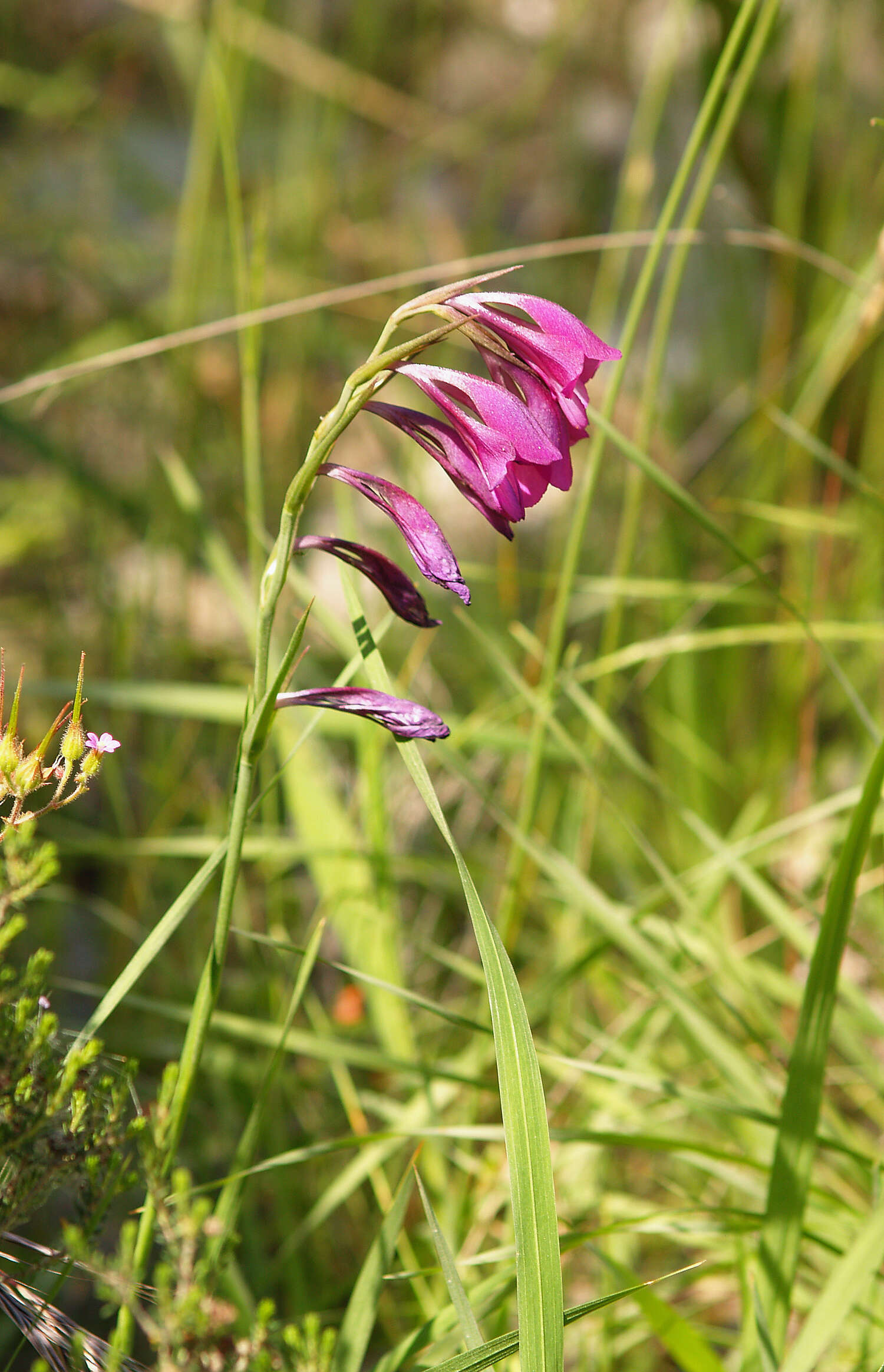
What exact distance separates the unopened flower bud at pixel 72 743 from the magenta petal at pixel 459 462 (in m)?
0.27

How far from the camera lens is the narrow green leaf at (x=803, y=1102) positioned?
747mm

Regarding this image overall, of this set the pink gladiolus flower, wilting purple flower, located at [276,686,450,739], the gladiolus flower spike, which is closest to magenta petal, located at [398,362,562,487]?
the gladiolus flower spike

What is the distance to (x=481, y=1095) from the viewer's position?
4.19 ft

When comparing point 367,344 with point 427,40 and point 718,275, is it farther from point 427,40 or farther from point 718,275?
point 427,40

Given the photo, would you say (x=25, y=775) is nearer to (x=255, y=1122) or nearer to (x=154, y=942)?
(x=154, y=942)

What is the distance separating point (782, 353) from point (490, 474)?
176 centimetres

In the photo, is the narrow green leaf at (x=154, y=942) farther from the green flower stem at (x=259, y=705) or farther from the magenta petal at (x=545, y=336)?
the magenta petal at (x=545, y=336)

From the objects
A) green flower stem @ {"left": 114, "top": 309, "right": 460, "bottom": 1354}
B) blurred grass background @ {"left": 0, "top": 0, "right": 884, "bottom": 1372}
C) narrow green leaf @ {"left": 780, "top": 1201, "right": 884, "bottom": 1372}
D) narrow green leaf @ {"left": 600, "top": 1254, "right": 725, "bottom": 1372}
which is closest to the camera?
green flower stem @ {"left": 114, "top": 309, "right": 460, "bottom": 1354}

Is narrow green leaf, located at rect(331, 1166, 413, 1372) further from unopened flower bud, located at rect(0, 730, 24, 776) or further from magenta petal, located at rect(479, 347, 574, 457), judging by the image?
magenta petal, located at rect(479, 347, 574, 457)

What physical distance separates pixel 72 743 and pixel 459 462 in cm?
30

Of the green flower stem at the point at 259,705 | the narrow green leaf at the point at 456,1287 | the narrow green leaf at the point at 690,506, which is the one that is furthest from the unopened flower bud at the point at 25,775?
the narrow green leaf at the point at 690,506

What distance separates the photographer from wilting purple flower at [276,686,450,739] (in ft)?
2.04

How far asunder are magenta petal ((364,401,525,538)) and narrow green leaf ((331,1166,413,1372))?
50cm

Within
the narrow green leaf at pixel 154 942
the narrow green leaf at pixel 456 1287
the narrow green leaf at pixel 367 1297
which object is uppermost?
the narrow green leaf at pixel 154 942
